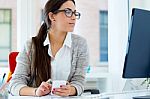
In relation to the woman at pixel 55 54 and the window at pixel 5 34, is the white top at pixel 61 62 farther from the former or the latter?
the window at pixel 5 34

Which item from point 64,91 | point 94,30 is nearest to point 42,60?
point 64,91

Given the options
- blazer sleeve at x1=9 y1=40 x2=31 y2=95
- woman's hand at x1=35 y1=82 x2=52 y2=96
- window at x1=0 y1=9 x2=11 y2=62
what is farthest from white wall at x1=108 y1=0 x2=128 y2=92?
woman's hand at x1=35 y1=82 x2=52 y2=96

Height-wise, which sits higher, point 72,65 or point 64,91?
point 72,65

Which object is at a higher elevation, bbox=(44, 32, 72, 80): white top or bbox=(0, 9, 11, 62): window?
bbox=(0, 9, 11, 62): window

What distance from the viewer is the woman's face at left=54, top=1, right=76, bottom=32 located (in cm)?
178

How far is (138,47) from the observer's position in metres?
1.35

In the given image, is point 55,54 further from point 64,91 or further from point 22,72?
point 64,91

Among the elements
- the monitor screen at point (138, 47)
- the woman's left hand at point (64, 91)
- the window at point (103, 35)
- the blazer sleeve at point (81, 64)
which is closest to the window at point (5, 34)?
the window at point (103, 35)

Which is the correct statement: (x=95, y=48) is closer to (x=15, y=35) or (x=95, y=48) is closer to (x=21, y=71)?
(x=15, y=35)

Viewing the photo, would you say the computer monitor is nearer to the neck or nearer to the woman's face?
the woman's face

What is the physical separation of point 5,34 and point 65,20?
168 cm

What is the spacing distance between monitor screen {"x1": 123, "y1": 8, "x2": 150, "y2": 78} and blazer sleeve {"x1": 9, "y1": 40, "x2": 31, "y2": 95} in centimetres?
72

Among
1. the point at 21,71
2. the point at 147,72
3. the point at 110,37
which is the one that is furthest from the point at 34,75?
the point at 110,37

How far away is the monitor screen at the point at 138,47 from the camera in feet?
4.31
